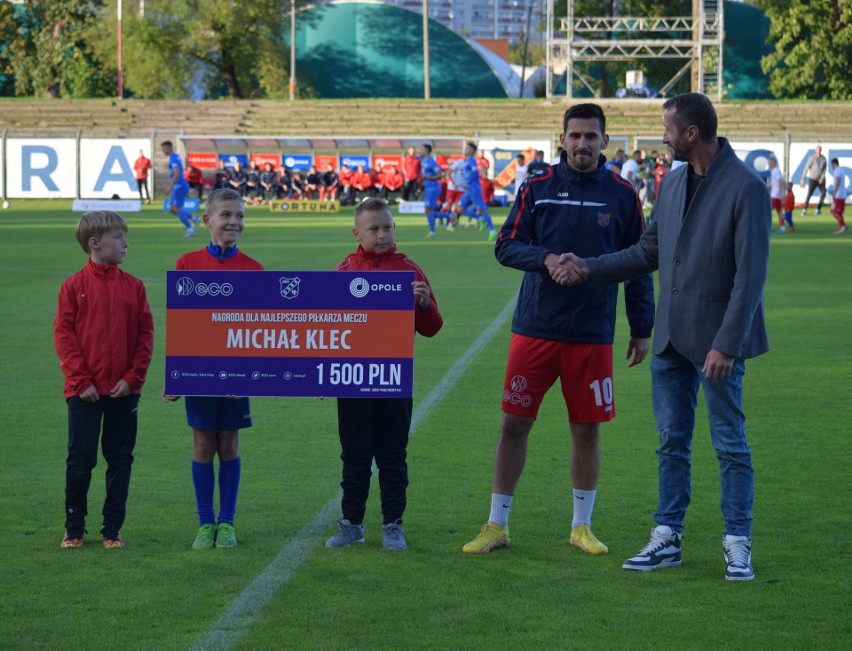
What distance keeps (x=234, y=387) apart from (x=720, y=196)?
2.29 m

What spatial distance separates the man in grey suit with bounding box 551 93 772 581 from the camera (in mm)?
5582

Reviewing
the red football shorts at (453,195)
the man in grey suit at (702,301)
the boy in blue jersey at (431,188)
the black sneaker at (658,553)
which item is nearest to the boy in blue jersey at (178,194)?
the boy in blue jersey at (431,188)

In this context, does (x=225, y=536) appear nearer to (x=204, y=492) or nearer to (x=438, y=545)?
(x=204, y=492)

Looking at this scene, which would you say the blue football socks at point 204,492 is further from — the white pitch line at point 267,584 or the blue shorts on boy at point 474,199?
the blue shorts on boy at point 474,199

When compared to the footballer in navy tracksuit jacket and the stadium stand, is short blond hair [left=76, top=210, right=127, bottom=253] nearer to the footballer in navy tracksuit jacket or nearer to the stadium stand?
the footballer in navy tracksuit jacket

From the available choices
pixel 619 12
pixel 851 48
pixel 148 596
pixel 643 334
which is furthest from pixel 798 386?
pixel 619 12

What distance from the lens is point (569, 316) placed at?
6.14 m

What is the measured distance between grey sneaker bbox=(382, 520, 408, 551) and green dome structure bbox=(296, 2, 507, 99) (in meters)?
71.5

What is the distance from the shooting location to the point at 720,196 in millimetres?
5664

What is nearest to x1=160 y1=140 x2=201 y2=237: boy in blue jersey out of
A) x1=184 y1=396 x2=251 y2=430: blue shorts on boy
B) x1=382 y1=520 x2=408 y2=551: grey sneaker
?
x1=184 y1=396 x2=251 y2=430: blue shorts on boy

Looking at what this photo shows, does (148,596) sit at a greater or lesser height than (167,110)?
lesser

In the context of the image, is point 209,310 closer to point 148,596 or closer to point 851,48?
point 148,596

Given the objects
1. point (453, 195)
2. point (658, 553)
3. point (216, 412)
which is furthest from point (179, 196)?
point (658, 553)

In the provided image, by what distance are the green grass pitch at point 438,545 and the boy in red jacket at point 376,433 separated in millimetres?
167
